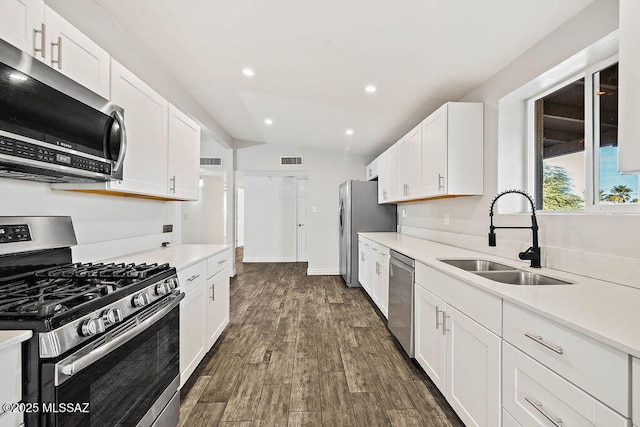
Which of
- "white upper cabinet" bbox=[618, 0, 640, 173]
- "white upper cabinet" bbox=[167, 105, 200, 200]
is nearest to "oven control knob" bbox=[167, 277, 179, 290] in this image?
"white upper cabinet" bbox=[167, 105, 200, 200]

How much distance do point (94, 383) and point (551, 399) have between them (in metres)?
1.63

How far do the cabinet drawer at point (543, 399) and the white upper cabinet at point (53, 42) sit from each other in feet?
7.71

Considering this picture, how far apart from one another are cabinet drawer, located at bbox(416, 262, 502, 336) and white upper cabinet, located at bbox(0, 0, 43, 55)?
2.28 meters

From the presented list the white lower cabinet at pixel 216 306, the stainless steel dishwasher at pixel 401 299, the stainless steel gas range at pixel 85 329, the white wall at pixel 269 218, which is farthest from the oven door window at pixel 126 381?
the white wall at pixel 269 218

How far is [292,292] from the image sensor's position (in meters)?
4.79

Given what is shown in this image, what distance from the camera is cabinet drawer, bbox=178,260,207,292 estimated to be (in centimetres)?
200

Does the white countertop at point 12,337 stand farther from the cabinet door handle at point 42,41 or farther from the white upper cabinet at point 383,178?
the white upper cabinet at point 383,178

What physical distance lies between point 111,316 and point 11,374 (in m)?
0.35

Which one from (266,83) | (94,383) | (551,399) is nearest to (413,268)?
(551,399)

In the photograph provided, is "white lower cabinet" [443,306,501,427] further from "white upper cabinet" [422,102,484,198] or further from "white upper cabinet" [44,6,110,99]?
"white upper cabinet" [44,6,110,99]

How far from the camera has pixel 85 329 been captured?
3.48ft

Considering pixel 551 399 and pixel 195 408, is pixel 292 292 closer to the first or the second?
pixel 195 408

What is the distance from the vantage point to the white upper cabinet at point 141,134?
1868 millimetres

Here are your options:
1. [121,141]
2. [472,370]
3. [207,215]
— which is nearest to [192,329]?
[121,141]
